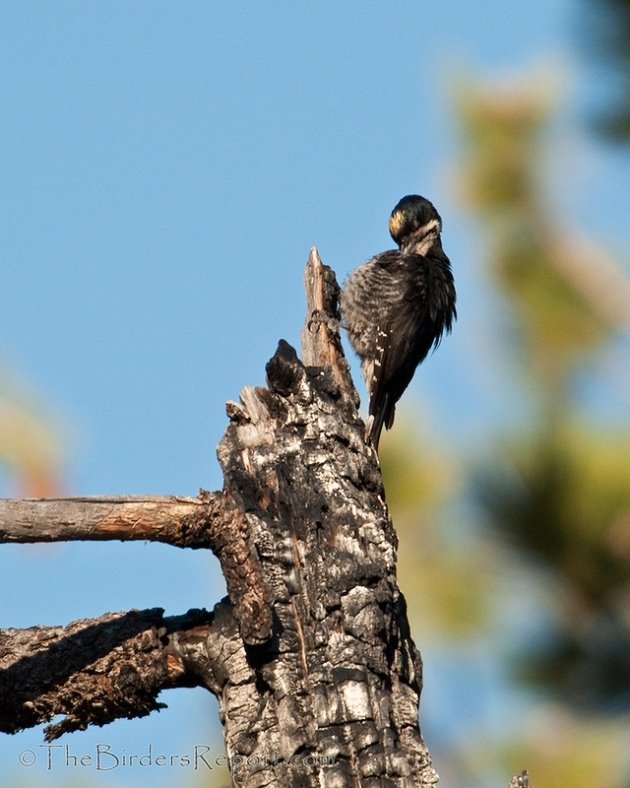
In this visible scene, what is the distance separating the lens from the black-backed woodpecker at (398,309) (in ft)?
20.0

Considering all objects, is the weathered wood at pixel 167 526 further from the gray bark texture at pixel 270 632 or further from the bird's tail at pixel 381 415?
the bird's tail at pixel 381 415

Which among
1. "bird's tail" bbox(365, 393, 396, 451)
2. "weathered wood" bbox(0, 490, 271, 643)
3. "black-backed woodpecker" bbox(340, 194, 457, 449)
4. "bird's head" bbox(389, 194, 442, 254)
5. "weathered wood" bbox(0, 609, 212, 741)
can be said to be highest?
"bird's head" bbox(389, 194, 442, 254)

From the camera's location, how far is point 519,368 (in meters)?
5.56

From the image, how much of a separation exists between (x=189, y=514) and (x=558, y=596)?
170 cm

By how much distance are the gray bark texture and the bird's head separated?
297 cm

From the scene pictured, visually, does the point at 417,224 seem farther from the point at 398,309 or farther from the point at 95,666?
the point at 95,666

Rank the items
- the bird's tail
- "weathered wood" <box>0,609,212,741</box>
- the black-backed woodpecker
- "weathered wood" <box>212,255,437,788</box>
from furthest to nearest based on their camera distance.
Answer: the black-backed woodpecker
the bird's tail
"weathered wood" <box>0,609,212,741</box>
"weathered wood" <box>212,255,437,788</box>

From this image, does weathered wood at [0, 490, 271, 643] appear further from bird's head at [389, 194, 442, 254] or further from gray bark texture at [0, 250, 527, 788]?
bird's head at [389, 194, 442, 254]

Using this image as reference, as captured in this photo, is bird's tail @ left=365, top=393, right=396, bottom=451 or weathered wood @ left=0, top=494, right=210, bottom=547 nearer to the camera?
weathered wood @ left=0, top=494, right=210, bottom=547

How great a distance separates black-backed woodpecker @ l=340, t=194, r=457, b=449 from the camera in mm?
6105

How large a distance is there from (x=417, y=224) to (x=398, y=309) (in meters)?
0.65

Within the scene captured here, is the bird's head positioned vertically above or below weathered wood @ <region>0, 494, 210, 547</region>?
above

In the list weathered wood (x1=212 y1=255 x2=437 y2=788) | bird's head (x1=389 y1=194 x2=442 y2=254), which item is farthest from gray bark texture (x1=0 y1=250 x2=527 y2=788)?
bird's head (x1=389 y1=194 x2=442 y2=254)

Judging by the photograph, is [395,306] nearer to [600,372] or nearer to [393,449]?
[393,449]
